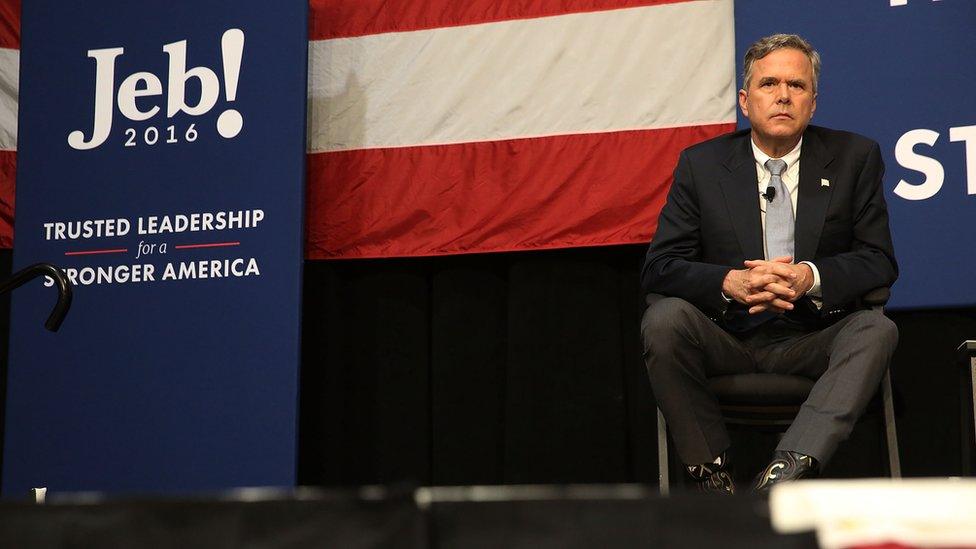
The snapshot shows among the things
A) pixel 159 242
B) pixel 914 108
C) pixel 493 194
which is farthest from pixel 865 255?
pixel 159 242

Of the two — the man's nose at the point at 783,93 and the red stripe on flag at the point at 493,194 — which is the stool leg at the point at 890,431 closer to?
the man's nose at the point at 783,93

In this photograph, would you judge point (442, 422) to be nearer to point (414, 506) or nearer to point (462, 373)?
point (462, 373)

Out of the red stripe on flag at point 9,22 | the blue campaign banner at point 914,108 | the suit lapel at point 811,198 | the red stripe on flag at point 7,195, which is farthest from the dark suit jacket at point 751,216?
the red stripe on flag at point 9,22

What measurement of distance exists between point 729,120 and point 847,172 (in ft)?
2.27

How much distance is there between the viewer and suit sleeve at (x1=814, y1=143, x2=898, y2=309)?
7.55 ft

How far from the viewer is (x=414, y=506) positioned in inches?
38.9

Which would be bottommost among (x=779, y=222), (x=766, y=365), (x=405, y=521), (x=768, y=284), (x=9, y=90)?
(x=405, y=521)

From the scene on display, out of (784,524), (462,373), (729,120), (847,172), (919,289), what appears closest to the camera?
(784,524)

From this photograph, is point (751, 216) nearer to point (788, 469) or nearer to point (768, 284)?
point (768, 284)

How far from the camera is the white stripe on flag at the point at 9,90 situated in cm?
371

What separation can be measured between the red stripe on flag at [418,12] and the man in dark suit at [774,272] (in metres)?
0.86

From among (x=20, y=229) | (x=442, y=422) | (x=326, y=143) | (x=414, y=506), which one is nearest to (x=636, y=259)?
(x=442, y=422)

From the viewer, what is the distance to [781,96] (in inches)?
99.3

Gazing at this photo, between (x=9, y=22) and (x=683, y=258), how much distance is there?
2.53 m
